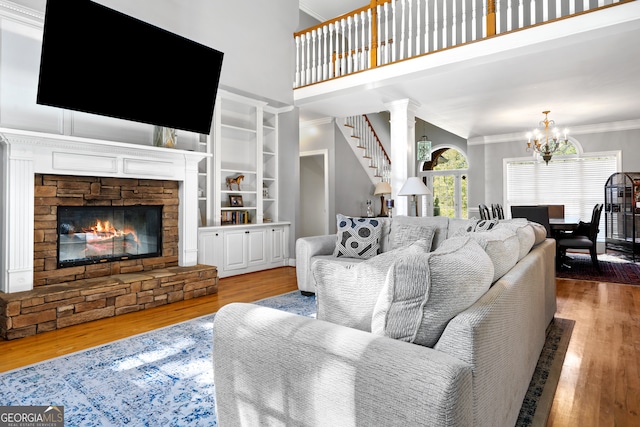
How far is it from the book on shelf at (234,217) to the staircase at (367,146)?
2.70 meters

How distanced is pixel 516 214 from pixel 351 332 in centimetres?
539

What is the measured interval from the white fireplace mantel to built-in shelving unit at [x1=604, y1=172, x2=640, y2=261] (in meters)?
7.59

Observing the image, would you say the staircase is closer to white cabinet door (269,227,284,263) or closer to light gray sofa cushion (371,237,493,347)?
white cabinet door (269,227,284,263)

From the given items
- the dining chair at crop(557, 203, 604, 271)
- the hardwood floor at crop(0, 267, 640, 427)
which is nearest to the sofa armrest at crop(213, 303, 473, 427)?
the hardwood floor at crop(0, 267, 640, 427)

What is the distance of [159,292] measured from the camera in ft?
12.1

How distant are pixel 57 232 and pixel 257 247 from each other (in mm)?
2629

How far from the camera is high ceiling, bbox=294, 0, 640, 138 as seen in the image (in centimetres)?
373

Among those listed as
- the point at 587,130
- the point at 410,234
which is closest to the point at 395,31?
the point at 410,234

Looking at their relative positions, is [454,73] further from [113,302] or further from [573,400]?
[113,302]

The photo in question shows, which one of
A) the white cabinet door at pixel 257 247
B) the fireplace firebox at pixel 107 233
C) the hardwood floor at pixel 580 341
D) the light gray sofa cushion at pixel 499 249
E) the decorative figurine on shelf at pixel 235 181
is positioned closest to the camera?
the light gray sofa cushion at pixel 499 249

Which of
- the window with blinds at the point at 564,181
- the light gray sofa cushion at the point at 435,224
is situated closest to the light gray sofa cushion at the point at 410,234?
the light gray sofa cushion at the point at 435,224

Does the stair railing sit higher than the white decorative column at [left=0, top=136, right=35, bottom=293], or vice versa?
the stair railing

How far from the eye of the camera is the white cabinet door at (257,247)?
5477 millimetres

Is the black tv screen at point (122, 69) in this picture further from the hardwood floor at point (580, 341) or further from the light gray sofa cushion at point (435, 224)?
the light gray sofa cushion at point (435, 224)
